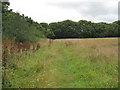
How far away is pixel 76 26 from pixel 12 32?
56.5 meters

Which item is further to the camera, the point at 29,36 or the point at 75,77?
the point at 29,36

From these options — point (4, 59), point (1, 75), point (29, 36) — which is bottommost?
point (1, 75)

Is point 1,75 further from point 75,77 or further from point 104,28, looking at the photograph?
point 104,28

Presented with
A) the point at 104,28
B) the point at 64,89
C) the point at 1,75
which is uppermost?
the point at 104,28

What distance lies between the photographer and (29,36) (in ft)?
64.2

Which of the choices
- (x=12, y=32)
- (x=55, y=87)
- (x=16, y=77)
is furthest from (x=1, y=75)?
(x=12, y=32)

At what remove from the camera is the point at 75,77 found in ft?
20.9

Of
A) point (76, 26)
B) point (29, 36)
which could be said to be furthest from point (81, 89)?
point (76, 26)

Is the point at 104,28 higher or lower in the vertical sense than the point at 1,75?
higher

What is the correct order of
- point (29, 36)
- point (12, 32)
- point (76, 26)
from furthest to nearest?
1. point (76, 26)
2. point (29, 36)
3. point (12, 32)

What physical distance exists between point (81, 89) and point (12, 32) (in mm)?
12634

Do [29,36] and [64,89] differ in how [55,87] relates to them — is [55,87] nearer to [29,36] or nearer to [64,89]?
[64,89]

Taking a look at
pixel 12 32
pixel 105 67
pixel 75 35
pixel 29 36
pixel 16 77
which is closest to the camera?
pixel 16 77

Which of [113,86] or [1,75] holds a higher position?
[1,75]
